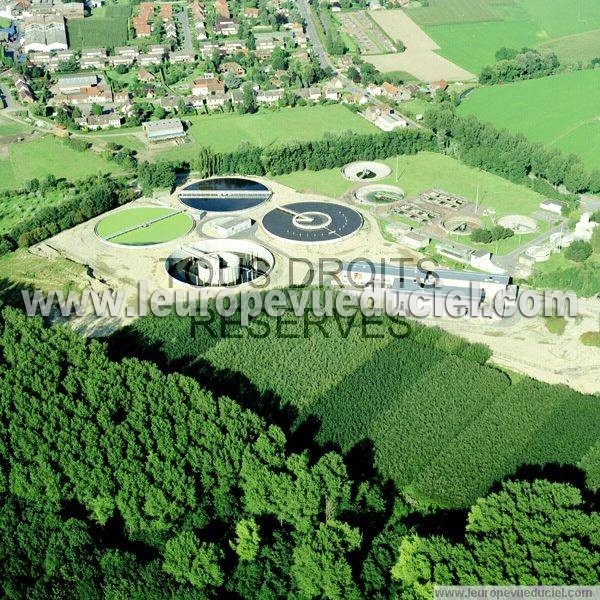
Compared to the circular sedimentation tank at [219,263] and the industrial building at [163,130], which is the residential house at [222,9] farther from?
the circular sedimentation tank at [219,263]

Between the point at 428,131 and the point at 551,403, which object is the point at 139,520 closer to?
the point at 551,403

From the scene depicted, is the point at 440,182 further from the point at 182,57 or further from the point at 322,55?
the point at 182,57

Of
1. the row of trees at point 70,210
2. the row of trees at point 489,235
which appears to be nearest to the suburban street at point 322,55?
the row of trees at point 489,235

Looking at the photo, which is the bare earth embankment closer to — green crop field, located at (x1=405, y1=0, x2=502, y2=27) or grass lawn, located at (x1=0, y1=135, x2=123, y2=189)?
green crop field, located at (x1=405, y1=0, x2=502, y2=27)

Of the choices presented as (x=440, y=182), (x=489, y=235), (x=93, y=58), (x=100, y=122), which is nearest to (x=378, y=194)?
(x=440, y=182)

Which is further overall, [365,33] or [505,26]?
[505,26]

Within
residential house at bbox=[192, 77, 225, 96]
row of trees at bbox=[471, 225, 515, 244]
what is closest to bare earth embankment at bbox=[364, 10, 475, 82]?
residential house at bbox=[192, 77, 225, 96]

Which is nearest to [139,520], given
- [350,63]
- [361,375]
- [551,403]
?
[361,375]
